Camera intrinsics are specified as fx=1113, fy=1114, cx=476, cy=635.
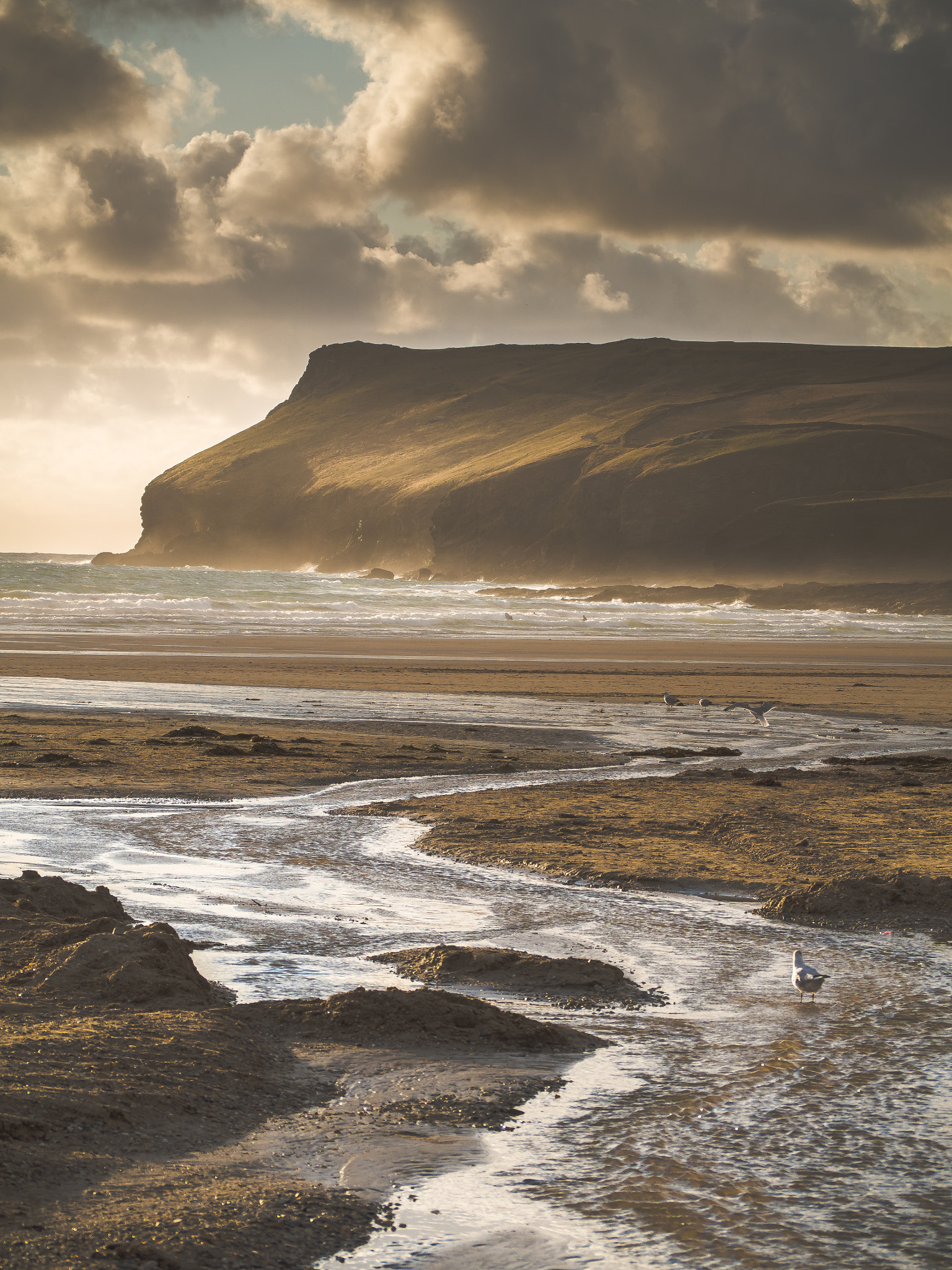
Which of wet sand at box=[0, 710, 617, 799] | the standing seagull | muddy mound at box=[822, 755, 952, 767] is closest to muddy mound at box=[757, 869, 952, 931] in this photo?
the standing seagull

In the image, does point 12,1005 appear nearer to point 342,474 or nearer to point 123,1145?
point 123,1145

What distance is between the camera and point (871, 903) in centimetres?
740

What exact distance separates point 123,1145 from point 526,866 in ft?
17.1

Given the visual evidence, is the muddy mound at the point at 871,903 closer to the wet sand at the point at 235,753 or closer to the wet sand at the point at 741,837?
the wet sand at the point at 741,837

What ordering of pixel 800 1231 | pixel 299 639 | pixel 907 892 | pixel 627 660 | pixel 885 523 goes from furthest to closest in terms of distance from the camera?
pixel 885 523 < pixel 299 639 < pixel 627 660 < pixel 907 892 < pixel 800 1231

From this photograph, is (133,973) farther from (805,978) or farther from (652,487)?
(652,487)

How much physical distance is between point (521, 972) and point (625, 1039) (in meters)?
0.95

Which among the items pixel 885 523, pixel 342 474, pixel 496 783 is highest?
pixel 342 474

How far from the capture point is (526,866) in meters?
8.66

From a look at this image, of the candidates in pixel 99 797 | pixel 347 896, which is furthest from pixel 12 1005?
pixel 99 797

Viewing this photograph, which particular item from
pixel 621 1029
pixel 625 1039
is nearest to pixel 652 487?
pixel 621 1029

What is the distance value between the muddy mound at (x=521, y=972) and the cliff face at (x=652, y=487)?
109662 millimetres

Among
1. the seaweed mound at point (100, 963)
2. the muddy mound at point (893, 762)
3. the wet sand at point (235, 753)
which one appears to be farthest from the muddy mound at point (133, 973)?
the muddy mound at point (893, 762)

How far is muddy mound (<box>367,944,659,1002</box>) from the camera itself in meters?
5.75
